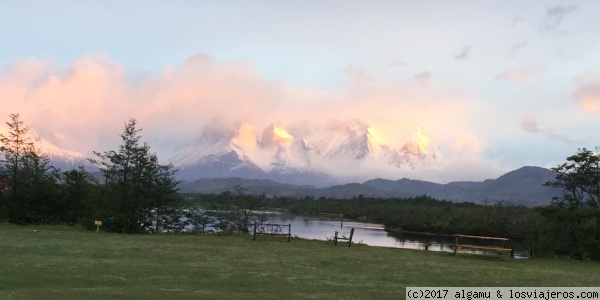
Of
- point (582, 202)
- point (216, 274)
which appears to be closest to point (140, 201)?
point (216, 274)

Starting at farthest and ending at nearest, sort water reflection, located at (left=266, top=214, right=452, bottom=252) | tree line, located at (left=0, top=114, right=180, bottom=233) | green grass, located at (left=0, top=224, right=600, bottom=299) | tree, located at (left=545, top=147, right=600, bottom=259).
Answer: water reflection, located at (left=266, top=214, right=452, bottom=252) → tree line, located at (left=0, top=114, right=180, bottom=233) → tree, located at (left=545, top=147, right=600, bottom=259) → green grass, located at (left=0, top=224, right=600, bottom=299)

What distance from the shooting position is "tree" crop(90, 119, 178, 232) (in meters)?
38.2

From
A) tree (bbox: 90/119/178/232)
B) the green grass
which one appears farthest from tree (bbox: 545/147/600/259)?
tree (bbox: 90/119/178/232)

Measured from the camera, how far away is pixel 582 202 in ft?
112

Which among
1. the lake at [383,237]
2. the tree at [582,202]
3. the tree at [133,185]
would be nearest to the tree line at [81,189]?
the tree at [133,185]

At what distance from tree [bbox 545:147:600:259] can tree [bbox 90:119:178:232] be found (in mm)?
28706

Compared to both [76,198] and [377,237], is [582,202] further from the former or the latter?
[76,198]

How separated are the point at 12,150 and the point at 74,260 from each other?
99.5ft

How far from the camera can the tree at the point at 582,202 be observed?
1145 inches

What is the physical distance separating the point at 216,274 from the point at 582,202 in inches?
1112

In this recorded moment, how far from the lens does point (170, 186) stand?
4409 centimetres

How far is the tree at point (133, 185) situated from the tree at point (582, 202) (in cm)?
2871

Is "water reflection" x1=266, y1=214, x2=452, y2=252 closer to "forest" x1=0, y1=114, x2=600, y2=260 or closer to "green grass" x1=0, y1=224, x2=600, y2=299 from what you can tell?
"forest" x1=0, y1=114, x2=600, y2=260

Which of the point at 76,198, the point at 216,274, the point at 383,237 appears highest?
the point at 76,198
